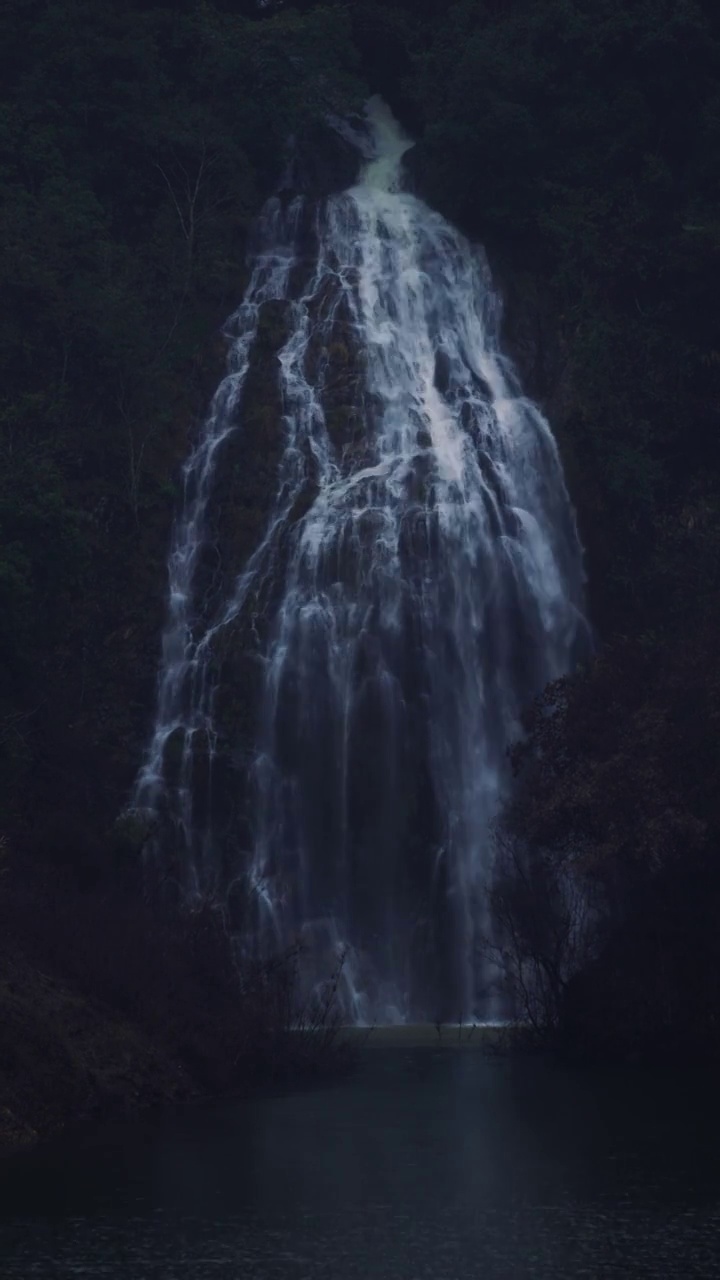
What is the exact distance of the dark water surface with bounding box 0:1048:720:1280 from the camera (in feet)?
60.8

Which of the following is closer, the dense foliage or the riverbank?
the riverbank

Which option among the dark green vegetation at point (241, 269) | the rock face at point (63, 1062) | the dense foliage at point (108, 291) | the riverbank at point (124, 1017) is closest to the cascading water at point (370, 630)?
the dark green vegetation at point (241, 269)

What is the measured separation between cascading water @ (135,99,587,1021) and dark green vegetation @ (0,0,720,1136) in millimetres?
1243

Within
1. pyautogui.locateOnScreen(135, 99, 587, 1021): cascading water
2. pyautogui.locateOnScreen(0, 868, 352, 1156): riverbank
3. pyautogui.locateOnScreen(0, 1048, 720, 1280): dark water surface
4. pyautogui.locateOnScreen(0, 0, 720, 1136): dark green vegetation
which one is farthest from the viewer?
pyautogui.locateOnScreen(0, 0, 720, 1136): dark green vegetation

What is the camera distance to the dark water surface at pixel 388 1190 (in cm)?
1853

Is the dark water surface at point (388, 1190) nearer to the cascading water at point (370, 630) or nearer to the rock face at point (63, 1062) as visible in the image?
the rock face at point (63, 1062)

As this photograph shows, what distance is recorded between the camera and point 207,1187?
876 inches

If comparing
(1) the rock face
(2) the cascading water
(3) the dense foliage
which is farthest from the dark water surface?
(3) the dense foliage

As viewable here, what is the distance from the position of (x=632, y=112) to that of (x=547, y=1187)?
4664 centimetres

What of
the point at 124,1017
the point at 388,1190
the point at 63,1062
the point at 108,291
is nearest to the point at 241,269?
the point at 108,291

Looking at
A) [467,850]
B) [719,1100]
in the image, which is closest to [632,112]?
[467,850]

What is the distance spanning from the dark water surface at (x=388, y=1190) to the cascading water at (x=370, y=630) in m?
14.5

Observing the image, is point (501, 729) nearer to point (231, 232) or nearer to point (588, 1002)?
point (588, 1002)

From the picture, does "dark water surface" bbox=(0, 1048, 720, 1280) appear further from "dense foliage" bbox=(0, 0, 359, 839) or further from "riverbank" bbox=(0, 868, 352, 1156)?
"dense foliage" bbox=(0, 0, 359, 839)
